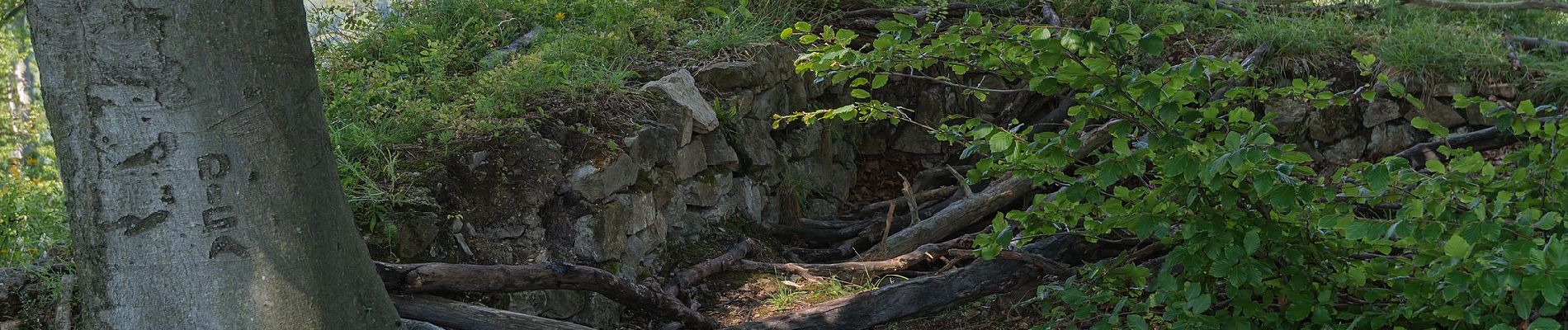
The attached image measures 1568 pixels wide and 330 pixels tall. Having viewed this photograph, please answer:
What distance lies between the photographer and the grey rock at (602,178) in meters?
4.66

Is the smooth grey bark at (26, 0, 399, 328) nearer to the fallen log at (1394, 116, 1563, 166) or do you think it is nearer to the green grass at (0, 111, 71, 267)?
the green grass at (0, 111, 71, 267)

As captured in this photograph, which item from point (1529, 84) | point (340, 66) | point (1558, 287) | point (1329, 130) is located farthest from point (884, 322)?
point (1529, 84)

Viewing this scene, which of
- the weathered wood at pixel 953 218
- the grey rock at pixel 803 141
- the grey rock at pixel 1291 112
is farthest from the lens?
the grey rock at pixel 1291 112

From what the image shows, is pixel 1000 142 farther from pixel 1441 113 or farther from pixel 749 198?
pixel 1441 113

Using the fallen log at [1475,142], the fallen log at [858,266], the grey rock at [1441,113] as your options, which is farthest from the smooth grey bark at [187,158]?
the grey rock at [1441,113]

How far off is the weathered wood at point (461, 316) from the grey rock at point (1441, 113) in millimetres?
6206

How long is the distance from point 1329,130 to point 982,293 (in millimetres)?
3899

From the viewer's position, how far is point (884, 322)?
4.50 meters

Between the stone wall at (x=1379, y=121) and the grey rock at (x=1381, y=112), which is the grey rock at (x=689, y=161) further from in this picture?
the grey rock at (x=1381, y=112)

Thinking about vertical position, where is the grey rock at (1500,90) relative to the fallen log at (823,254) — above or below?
above

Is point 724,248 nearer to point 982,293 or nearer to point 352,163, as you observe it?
point 982,293

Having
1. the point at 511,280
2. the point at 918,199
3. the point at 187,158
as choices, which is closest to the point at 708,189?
the point at 918,199

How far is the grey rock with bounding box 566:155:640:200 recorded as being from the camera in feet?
15.3

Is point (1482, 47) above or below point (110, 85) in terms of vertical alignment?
below
